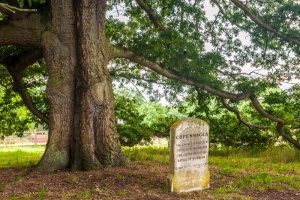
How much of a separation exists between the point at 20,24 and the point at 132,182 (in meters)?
5.29

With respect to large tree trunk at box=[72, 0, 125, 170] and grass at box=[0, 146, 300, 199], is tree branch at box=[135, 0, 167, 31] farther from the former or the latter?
grass at box=[0, 146, 300, 199]

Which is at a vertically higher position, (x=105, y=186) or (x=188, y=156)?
(x=188, y=156)

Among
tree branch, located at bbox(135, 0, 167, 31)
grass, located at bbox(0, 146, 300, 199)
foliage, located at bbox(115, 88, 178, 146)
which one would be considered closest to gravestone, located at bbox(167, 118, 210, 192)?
grass, located at bbox(0, 146, 300, 199)

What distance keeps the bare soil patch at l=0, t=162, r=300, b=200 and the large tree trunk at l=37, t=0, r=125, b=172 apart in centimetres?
46

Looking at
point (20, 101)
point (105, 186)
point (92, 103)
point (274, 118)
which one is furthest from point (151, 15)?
point (105, 186)

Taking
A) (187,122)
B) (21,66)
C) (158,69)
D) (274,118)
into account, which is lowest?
(187,122)

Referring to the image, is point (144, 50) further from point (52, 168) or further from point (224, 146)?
point (224, 146)

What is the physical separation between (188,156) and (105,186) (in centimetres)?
182

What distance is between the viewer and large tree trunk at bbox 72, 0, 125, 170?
936 cm

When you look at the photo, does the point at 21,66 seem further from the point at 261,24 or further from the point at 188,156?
the point at 261,24

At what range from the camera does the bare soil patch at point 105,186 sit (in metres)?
7.12

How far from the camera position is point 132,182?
8.19 meters

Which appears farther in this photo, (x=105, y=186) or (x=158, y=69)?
(x=158, y=69)

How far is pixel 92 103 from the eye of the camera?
9.53m
